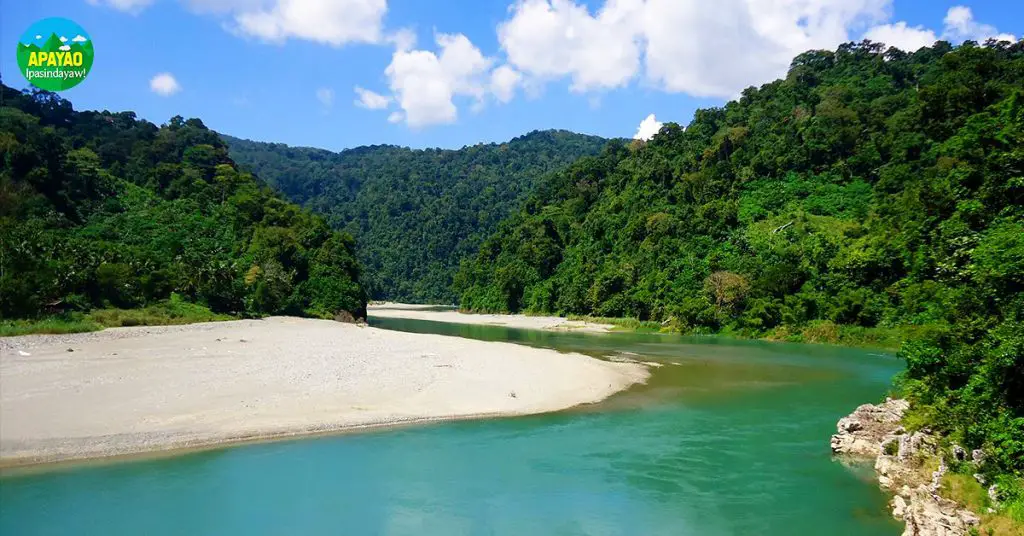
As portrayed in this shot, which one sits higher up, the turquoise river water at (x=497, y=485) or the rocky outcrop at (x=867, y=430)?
the rocky outcrop at (x=867, y=430)

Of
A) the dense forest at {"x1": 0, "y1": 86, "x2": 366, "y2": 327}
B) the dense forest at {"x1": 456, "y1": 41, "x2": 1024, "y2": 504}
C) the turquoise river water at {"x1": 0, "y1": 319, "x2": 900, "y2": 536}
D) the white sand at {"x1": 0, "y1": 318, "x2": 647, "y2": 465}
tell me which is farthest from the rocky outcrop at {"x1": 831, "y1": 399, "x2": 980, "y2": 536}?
the dense forest at {"x1": 0, "y1": 86, "x2": 366, "y2": 327}

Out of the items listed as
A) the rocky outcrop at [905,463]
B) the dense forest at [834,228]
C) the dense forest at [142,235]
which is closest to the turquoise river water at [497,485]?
the rocky outcrop at [905,463]

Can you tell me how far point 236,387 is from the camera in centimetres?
2241

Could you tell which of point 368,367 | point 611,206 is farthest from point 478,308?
point 368,367

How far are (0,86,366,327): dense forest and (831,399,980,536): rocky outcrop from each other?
4258cm

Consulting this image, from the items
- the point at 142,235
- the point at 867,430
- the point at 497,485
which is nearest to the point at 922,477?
the point at 867,430

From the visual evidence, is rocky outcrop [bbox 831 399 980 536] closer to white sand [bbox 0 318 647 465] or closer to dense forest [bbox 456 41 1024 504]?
dense forest [bbox 456 41 1024 504]

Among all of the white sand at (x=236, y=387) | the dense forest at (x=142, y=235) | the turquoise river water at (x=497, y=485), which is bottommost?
the turquoise river water at (x=497, y=485)

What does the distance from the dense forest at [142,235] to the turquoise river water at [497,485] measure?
2842cm

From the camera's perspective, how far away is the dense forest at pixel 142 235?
42281 mm

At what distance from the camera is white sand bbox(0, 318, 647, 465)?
669 inches

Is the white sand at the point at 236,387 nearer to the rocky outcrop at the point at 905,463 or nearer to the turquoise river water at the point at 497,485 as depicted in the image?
the turquoise river water at the point at 497,485

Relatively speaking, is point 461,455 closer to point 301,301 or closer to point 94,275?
point 94,275

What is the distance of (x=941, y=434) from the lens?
15.6 metres
